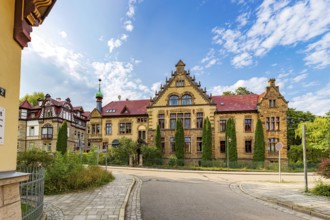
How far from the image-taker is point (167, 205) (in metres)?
9.89

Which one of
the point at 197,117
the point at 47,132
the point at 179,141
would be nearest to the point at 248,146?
the point at 197,117

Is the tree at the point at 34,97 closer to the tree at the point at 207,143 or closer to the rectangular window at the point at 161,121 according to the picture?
the rectangular window at the point at 161,121

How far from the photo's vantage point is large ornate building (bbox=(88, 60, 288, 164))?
38031mm

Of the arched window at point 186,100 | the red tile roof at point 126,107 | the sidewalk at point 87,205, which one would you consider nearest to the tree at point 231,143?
the arched window at point 186,100

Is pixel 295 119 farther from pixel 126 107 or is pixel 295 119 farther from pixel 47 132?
pixel 47 132

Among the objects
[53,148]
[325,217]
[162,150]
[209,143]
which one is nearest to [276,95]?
[209,143]

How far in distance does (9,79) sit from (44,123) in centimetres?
4734

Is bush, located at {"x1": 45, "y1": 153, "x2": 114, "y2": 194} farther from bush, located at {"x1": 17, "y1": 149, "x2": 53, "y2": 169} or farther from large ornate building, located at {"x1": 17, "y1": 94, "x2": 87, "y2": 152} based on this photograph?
large ornate building, located at {"x1": 17, "y1": 94, "x2": 87, "y2": 152}

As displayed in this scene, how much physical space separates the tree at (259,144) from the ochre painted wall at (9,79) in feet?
119

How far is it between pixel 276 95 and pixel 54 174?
3408 cm

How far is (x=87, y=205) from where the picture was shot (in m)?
9.27

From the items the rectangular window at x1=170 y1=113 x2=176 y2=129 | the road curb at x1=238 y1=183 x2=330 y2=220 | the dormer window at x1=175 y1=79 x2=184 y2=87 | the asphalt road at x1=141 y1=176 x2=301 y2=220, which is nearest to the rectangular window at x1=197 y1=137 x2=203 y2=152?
the rectangular window at x1=170 y1=113 x2=176 y2=129

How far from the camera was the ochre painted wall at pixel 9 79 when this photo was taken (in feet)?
12.4

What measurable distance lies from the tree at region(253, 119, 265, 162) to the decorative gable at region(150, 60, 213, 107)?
7.80 meters
